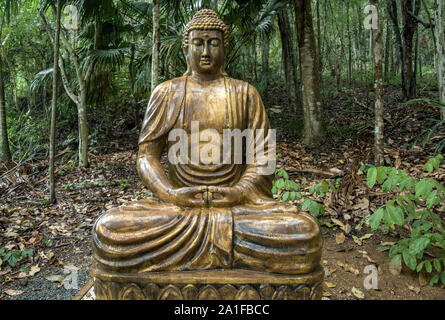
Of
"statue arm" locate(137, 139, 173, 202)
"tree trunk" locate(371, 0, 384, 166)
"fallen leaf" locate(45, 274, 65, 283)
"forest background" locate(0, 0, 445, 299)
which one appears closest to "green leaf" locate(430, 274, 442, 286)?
"forest background" locate(0, 0, 445, 299)

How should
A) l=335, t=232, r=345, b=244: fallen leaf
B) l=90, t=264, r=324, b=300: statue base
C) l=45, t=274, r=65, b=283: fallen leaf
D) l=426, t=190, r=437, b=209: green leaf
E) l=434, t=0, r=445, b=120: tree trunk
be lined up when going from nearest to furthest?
l=90, t=264, r=324, b=300: statue base
l=426, t=190, r=437, b=209: green leaf
l=45, t=274, r=65, b=283: fallen leaf
l=335, t=232, r=345, b=244: fallen leaf
l=434, t=0, r=445, b=120: tree trunk

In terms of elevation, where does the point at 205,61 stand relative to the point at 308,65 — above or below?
below

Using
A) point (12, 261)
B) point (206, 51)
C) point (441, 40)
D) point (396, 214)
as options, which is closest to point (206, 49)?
point (206, 51)

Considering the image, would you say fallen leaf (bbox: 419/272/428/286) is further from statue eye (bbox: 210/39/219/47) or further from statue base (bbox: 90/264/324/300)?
statue eye (bbox: 210/39/219/47)

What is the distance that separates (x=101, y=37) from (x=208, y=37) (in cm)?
460

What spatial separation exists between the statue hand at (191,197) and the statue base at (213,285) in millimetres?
460

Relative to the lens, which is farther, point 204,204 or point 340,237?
point 340,237

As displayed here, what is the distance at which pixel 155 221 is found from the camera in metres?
2.35

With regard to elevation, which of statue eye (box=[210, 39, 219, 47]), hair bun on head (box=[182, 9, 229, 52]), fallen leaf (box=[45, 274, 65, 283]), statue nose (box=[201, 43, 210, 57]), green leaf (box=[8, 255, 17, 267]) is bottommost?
fallen leaf (box=[45, 274, 65, 283])

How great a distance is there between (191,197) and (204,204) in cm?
10

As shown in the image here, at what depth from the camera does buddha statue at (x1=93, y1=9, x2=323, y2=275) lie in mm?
2238

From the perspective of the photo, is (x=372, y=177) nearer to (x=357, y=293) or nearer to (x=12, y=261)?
(x=357, y=293)

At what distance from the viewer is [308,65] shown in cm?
602

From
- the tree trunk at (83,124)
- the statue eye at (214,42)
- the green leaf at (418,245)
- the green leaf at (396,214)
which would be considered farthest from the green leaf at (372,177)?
the tree trunk at (83,124)
